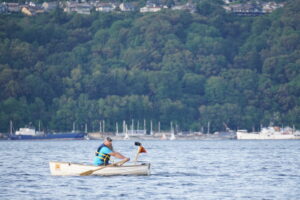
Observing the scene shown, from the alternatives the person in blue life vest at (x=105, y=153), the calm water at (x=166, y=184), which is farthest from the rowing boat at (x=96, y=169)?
the person in blue life vest at (x=105, y=153)

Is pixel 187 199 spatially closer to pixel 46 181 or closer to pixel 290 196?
pixel 290 196

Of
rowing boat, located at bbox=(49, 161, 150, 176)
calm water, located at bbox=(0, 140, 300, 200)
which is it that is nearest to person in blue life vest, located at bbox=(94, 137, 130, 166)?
rowing boat, located at bbox=(49, 161, 150, 176)

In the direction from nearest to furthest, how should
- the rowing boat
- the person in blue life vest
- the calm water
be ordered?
the calm water
the person in blue life vest
the rowing boat

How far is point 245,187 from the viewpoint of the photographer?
217 ft

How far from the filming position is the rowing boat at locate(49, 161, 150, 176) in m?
70.7

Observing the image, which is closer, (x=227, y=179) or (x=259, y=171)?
(x=227, y=179)

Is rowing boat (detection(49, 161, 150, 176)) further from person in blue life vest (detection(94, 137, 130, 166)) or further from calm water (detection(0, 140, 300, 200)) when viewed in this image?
person in blue life vest (detection(94, 137, 130, 166))

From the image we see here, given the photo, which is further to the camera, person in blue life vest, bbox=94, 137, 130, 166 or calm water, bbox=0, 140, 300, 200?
person in blue life vest, bbox=94, 137, 130, 166

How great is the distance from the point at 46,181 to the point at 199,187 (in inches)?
437

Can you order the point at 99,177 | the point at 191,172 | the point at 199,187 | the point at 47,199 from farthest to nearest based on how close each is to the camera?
1. the point at 191,172
2. the point at 99,177
3. the point at 199,187
4. the point at 47,199

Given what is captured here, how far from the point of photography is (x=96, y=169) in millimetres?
70625

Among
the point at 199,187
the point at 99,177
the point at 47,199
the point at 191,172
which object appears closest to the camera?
the point at 47,199

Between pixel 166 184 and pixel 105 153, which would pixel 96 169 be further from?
pixel 166 184

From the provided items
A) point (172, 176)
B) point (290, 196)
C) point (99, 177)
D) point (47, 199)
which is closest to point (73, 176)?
point (99, 177)
